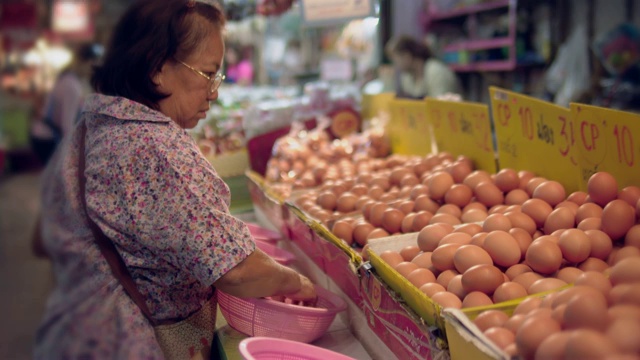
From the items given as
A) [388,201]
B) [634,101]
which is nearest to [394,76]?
[634,101]

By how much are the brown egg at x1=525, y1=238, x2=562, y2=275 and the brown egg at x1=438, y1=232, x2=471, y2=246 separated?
268 millimetres

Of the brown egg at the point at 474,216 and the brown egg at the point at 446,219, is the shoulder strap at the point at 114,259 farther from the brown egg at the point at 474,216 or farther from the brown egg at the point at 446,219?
the brown egg at the point at 474,216

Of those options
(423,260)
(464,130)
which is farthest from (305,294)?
(464,130)

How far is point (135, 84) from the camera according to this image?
1.94 meters

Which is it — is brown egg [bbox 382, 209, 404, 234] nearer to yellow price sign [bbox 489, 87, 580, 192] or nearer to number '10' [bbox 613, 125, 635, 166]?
yellow price sign [bbox 489, 87, 580, 192]

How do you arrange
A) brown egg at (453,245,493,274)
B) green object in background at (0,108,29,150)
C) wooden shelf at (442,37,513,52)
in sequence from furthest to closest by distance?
green object in background at (0,108,29,150) < wooden shelf at (442,37,513,52) < brown egg at (453,245,493,274)

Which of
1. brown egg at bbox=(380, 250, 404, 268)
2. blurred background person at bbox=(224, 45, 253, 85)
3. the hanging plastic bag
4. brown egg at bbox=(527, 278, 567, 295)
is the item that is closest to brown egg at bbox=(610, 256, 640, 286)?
brown egg at bbox=(527, 278, 567, 295)

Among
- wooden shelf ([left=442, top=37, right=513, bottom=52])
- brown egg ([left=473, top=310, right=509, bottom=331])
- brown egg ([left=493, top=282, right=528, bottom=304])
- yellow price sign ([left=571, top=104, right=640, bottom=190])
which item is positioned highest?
wooden shelf ([left=442, top=37, right=513, bottom=52])

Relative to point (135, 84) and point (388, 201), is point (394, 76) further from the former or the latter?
point (135, 84)

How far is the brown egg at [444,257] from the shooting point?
1844mm

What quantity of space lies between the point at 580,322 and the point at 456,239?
788 mm

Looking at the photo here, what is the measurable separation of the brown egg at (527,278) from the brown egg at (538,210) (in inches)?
13.6

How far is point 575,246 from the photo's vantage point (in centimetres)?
167

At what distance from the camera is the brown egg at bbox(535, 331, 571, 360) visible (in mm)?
1119
